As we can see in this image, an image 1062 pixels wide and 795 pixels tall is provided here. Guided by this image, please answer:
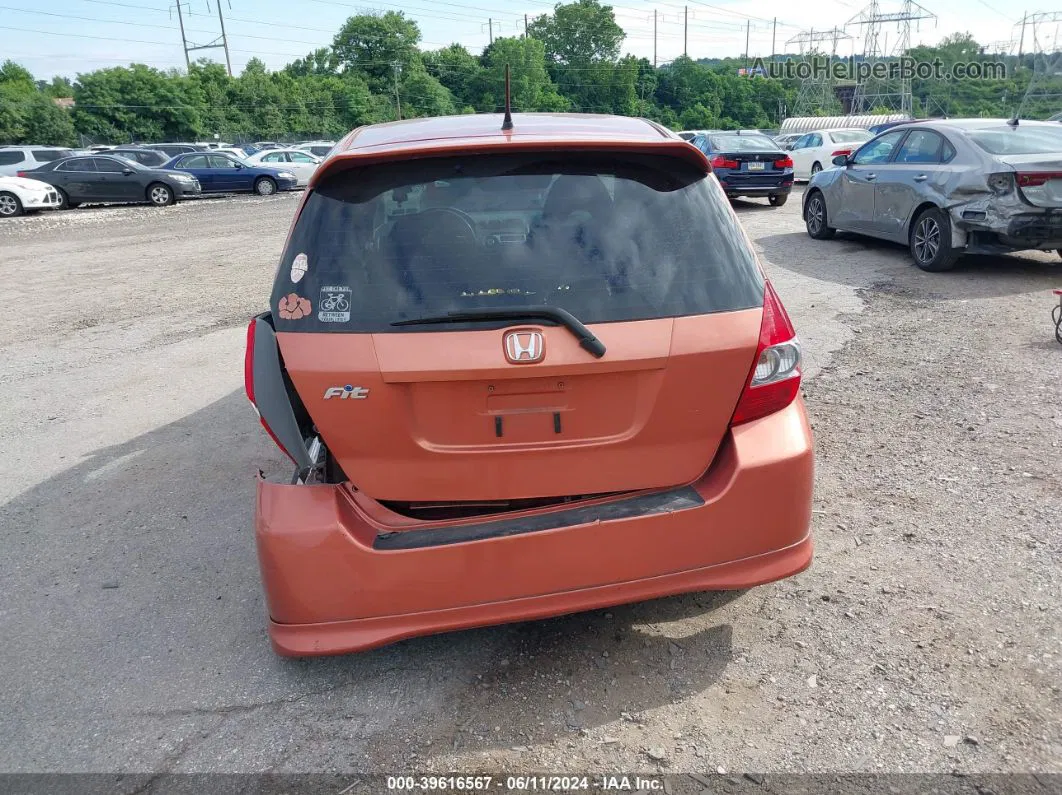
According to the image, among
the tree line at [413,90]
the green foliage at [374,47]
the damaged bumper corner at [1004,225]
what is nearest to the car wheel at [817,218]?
the damaged bumper corner at [1004,225]

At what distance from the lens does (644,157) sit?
2.80 m

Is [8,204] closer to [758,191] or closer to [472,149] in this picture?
[758,191]

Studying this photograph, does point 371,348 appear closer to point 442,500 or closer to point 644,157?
point 442,500

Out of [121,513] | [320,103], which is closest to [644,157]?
[121,513]

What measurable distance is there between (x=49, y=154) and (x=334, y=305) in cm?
2804

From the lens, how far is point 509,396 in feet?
8.43

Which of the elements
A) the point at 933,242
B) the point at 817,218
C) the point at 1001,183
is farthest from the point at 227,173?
the point at 1001,183

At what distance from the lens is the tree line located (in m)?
60.6

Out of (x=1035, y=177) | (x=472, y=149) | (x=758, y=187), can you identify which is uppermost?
(x=472, y=149)

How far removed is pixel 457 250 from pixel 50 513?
3083 mm

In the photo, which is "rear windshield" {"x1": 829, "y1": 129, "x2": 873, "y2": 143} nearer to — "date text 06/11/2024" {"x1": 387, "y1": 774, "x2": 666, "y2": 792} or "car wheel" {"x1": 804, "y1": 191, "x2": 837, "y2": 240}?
"car wheel" {"x1": 804, "y1": 191, "x2": 837, "y2": 240}

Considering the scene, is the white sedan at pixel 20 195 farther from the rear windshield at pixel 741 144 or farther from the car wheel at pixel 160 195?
the rear windshield at pixel 741 144

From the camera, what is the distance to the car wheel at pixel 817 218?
12.1 meters

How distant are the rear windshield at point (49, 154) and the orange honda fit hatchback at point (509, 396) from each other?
27.3 metres
